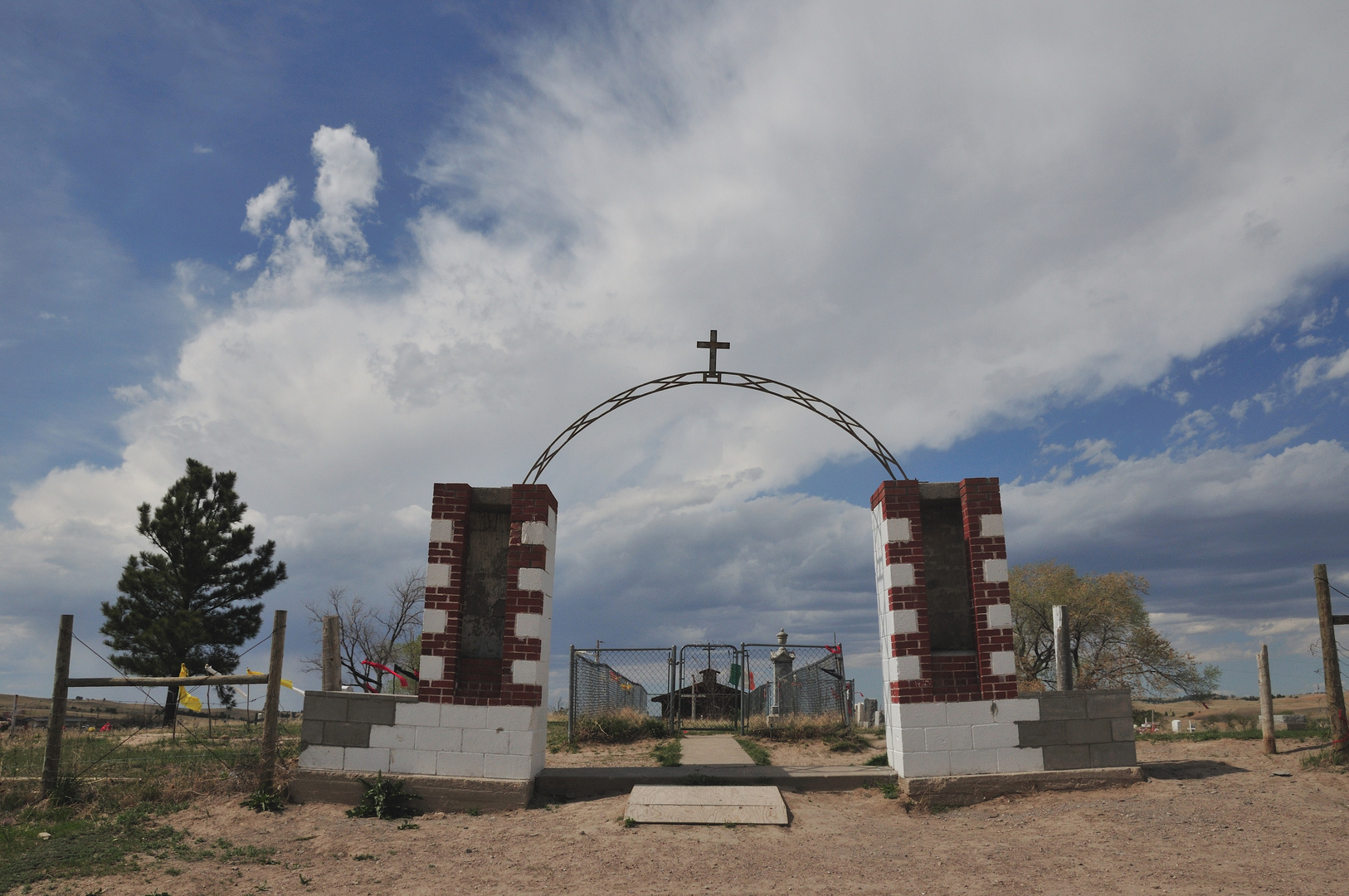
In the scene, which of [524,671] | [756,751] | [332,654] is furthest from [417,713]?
[756,751]

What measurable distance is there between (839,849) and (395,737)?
5177 millimetres

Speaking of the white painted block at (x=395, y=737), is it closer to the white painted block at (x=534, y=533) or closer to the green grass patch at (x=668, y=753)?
the white painted block at (x=534, y=533)

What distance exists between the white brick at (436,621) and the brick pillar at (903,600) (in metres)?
5.37

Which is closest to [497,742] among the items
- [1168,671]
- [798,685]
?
[798,685]

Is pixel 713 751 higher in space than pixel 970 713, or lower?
lower

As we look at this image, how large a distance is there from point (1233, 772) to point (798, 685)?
9906 mm

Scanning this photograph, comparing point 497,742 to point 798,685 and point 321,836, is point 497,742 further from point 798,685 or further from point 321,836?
point 798,685

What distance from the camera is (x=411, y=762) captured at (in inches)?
359

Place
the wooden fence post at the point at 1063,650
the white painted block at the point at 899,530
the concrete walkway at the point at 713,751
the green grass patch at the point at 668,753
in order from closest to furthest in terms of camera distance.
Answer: the white painted block at the point at 899,530 < the wooden fence post at the point at 1063,650 < the green grass patch at the point at 668,753 < the concrete walkway at the point at 713,751

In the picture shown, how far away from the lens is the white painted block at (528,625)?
9.26 meters

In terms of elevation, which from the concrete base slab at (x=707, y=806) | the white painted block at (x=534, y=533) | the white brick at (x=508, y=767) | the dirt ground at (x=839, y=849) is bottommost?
the dirt ground at (x=839, y=849)

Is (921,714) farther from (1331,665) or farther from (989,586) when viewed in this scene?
(1331,665)

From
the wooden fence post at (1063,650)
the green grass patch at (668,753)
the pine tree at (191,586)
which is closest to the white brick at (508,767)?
the green grass patch at (668,753)

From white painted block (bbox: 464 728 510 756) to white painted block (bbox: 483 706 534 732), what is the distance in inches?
2.4
